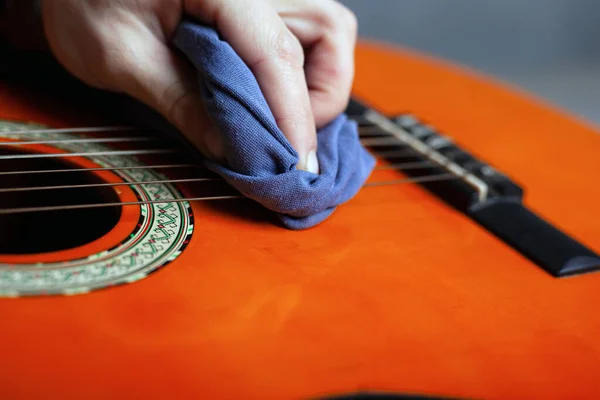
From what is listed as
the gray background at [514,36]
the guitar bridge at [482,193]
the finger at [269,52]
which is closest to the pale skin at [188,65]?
the finger at [269,52]

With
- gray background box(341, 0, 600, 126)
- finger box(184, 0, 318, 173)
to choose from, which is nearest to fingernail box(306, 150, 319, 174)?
finger box(184, 0, 318, 173)

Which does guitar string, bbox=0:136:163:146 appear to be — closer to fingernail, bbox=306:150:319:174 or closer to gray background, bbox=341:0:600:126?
fingernail, bbox=306:150:319:174

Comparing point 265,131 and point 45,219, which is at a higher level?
point 265,131

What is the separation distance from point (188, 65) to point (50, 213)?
0.18 metres

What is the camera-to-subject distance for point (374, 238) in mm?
562

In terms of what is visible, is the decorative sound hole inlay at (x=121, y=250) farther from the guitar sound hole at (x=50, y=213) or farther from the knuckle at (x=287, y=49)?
the knuckle at (x=287, y=49)

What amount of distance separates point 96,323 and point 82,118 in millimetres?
290

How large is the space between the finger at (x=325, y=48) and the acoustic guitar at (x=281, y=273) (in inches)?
3.4

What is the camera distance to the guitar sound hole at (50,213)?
58cm

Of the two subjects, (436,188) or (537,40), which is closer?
(436,188)

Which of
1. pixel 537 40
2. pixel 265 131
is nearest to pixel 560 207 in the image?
pixel 265 131

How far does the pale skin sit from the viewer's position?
55 cm

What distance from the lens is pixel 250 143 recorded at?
0.51 meters

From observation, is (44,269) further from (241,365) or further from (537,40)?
(537,40)
